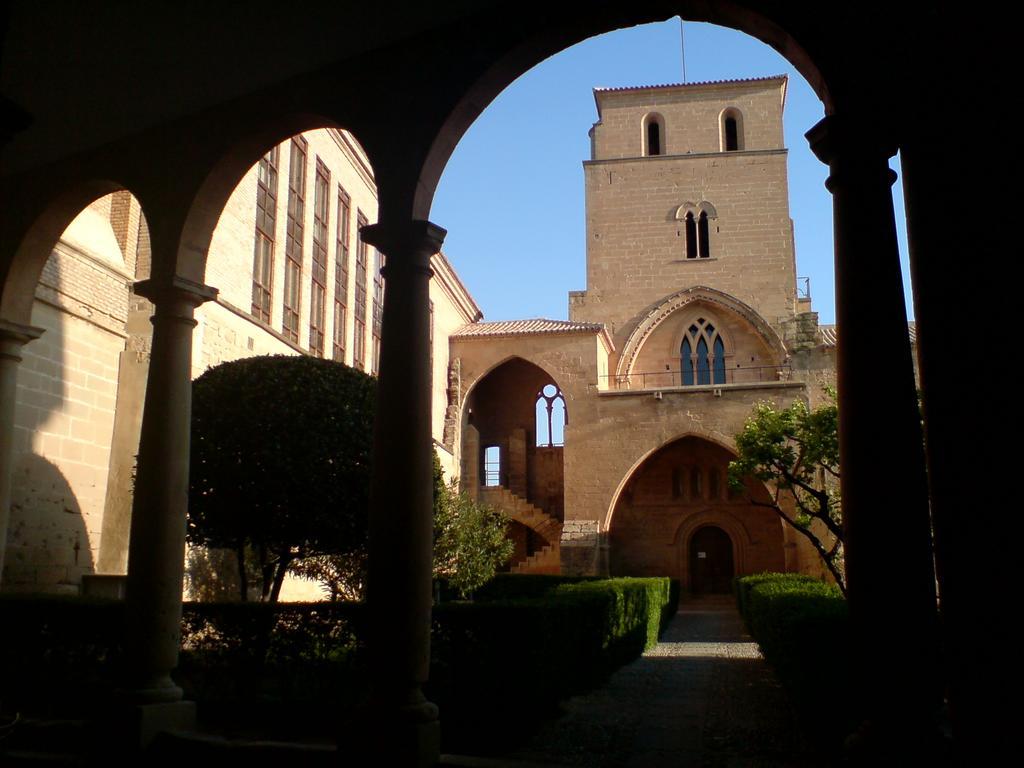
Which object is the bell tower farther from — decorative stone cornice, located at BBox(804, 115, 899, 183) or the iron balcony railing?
decorative stone cornice, located at BBox(804, 115, 899, 183)

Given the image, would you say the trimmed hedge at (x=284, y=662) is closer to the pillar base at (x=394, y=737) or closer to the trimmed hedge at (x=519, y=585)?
the pillar base at (x=394, y=737)

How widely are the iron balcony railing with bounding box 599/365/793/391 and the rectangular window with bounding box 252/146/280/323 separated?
1489 cm

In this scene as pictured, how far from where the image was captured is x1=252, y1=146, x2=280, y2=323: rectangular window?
16344 mm

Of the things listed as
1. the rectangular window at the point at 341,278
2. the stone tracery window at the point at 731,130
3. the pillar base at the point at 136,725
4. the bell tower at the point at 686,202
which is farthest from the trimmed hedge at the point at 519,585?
the stone tracery window at the point at 731,130

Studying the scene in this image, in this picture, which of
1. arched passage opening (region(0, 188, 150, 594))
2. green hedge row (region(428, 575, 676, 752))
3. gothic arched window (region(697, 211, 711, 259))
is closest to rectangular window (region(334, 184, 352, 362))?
arched passage opening (region(0, 188, 150, 594))

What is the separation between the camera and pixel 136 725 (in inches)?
210

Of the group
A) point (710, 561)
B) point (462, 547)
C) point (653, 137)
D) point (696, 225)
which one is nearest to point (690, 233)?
point (696, 225)

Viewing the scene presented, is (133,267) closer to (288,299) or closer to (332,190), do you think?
(288,299)

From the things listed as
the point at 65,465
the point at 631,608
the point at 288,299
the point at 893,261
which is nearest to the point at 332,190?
the point at 288,299

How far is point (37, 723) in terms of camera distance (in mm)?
5863

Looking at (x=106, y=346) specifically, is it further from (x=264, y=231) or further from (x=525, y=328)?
(x=525, y=328)

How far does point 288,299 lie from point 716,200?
20.0m

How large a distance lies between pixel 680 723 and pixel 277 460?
5150mm

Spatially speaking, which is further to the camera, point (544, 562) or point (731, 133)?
point (731, 133)
